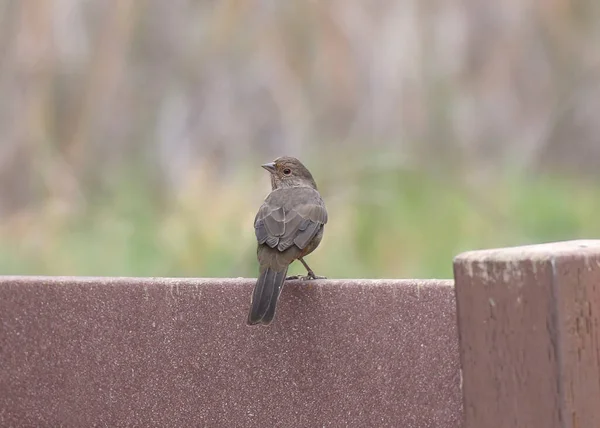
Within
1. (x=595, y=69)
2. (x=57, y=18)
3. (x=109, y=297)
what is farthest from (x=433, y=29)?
(x=109, y=297)

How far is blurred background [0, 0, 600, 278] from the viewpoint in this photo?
7805mm

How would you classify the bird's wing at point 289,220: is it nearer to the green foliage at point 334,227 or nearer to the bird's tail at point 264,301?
the bird's tail at point 264,301

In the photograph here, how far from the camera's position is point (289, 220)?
4.45 metres

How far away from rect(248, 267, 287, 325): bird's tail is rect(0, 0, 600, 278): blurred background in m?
3.79

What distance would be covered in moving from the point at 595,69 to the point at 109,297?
521cm

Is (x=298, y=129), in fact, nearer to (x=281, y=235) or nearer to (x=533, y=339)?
(x=281, y=235)

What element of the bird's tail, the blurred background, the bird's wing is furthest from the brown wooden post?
the blurred background

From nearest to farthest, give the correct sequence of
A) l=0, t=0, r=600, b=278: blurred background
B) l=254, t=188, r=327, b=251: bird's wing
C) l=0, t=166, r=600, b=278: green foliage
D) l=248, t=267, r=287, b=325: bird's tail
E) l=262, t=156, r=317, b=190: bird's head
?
l=248, t=267, r=287, b=325: bird's tail, l=254, t=188, r=327, b=251: bird's wing, l=262, t=156, r=317, b=190: bird's head, l=0, t=166, r=600, b=278: green foliage, l=0, t=0, r=600, b=278: blurred background

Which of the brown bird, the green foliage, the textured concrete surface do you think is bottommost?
the textured concrete surface

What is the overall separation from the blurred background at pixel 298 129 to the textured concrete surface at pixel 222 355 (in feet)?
12.2

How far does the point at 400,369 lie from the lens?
3477 millimetres

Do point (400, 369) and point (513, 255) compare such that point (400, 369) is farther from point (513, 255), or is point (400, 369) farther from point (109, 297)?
point (513, 255)

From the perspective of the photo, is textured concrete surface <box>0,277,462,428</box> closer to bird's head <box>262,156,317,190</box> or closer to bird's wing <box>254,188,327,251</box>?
bird's wing <box>254,188,327,251</box>

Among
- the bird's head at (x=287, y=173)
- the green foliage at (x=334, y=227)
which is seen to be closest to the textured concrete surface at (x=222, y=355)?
the bird's head at (x=287, y=173)
